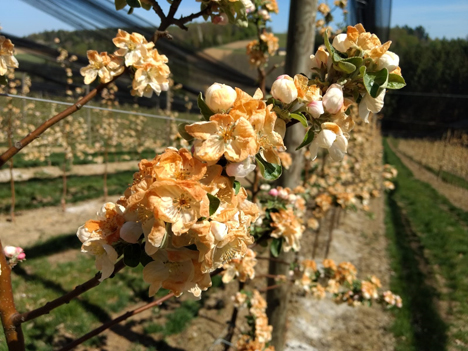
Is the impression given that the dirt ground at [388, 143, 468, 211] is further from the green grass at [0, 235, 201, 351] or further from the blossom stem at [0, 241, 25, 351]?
the blossom stem at [0, 241, 25, 351]

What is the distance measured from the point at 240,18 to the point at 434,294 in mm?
4929

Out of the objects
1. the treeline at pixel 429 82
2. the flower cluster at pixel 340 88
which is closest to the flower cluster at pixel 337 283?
the flower cluster at pixel 340 88

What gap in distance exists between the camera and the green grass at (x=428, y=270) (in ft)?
12.7

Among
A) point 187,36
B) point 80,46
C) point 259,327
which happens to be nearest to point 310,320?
point 259,327

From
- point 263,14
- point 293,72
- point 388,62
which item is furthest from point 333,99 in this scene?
point 263,14

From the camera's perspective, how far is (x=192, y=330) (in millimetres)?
3273

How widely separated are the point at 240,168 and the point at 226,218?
0.09m

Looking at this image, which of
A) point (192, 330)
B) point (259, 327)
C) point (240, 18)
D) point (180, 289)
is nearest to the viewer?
point (180, 289)

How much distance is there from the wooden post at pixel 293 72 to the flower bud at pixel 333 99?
55.1 inches

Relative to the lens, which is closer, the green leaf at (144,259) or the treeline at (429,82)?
the green leaf at (144,259)

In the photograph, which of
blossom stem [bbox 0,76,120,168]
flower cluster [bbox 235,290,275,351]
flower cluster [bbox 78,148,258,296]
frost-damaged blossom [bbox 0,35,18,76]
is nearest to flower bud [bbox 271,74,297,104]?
flower cluster [bbox 78,148,258,296]

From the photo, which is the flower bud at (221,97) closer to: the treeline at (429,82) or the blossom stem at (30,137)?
the blossom stem at (30,137)

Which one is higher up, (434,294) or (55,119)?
(55,119)

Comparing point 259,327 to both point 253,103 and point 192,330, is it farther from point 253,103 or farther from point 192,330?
point 253,103
